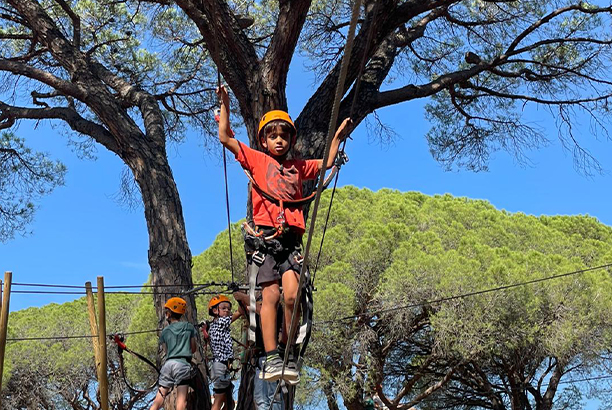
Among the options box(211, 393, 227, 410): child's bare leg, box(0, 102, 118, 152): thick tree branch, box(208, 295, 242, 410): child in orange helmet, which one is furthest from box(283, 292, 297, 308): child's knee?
box(0, 102, 118, 152): thick tree branch

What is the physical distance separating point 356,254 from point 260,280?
11838mm

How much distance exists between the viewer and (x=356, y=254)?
1588 centimetres

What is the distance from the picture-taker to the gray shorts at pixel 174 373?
20.9 ft

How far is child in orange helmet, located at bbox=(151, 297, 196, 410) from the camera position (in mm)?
6324

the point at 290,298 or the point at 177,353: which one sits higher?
the point at 177,353

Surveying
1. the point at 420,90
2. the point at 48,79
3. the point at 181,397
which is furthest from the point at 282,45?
the point at 181,397

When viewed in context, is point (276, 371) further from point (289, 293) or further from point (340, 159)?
point (340, 159)

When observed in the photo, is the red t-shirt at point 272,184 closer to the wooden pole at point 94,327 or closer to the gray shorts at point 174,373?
the wooden pole at point 94,327

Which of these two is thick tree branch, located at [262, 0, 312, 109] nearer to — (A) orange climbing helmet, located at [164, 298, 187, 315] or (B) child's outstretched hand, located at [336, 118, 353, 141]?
(A) orange climbing helmet, located at [164, 298, 187, 315]

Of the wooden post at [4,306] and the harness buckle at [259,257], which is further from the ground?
the wooden post at [4,306]

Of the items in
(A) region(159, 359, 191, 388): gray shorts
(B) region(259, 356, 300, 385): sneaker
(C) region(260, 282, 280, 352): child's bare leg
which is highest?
(A) region(159, 359, 191, 388): gray shorts

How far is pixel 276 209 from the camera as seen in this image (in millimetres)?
4297

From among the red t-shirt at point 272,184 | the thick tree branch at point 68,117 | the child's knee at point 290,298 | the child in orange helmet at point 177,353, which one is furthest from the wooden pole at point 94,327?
the child's knee at point 290,298

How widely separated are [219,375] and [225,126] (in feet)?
10.7
